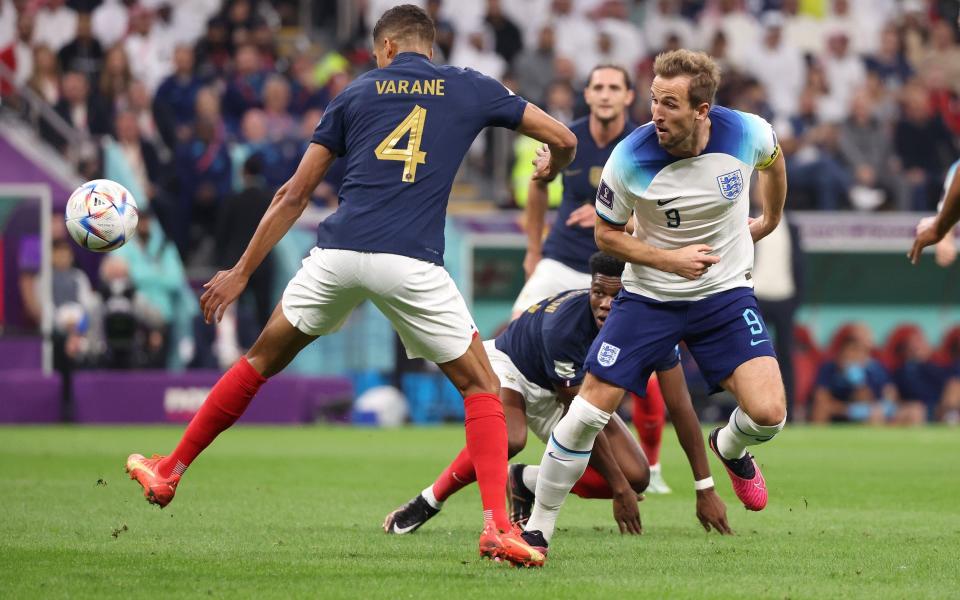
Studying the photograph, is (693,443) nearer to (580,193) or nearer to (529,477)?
(529,477)

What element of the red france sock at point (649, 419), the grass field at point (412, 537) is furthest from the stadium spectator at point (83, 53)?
the red france sock at point (649, 419)

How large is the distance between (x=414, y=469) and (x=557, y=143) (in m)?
5.71

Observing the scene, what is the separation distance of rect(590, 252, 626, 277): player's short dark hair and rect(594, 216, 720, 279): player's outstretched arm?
1.02 metres

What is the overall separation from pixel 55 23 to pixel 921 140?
40.5ft

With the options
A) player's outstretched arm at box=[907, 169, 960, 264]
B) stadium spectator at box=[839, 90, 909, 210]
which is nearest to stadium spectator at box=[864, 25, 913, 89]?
stadium spectator at box=[839, 90, 909, 210]

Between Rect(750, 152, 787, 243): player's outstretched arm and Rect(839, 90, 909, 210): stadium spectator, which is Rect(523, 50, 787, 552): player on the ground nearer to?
Rect(750, 152, 787, 243): player's outstretched arm

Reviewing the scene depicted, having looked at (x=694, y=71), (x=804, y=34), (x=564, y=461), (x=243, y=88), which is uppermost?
(x=694, y=71)

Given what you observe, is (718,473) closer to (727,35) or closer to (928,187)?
(928,187)

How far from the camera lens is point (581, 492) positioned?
8.63 metres

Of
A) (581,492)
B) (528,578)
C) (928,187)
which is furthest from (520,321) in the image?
(928,187)

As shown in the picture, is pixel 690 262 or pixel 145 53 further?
pixel 145 53

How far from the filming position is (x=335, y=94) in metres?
18.9

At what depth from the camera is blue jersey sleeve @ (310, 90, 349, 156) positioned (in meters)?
6.95

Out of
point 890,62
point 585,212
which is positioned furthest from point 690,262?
point 890,62
